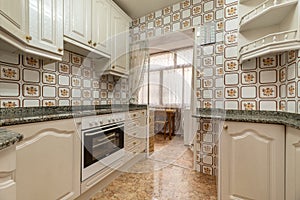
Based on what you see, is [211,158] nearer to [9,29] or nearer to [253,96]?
[253,96]

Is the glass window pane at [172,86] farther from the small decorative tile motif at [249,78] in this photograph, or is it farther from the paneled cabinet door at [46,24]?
the paneled cabinet door at [46,24]

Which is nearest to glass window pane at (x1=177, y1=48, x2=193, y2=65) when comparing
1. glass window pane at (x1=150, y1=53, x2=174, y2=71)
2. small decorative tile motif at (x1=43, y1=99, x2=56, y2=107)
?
glass window pane at (x1=150, y1=53, x2=174, y2=71)

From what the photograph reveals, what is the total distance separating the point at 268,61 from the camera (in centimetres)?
150

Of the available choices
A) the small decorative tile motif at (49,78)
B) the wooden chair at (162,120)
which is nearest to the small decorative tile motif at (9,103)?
the small decorative tile motif at (49,78)

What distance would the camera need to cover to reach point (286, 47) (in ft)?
3.64

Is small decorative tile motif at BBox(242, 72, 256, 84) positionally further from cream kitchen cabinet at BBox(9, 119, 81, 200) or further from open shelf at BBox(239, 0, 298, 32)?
cream kitchen cabinet at BBox(9, 119, 81, 200)

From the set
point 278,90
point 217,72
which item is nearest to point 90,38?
point 217,72

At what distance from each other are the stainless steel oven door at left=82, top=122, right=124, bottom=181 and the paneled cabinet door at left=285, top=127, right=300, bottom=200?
4.68 feet

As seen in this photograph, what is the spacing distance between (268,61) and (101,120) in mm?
1698

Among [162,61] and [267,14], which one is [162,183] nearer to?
[267,14]

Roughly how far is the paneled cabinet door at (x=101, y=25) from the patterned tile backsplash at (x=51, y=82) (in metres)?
0.28

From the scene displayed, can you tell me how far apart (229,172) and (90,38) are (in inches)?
70.2

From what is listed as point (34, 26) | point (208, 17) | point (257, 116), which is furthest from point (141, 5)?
point (257, 116)

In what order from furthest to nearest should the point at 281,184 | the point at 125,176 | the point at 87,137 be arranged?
the point at 125,176, the point at 87,137, the point at 281,184
